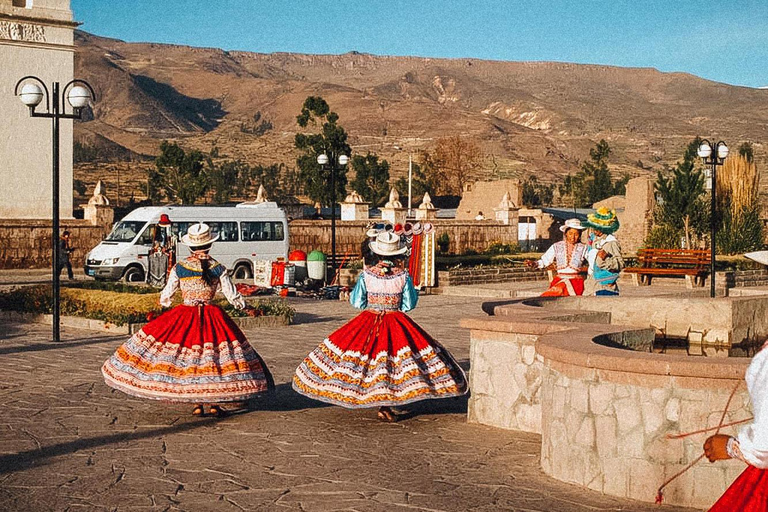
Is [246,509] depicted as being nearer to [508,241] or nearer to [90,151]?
[508,241]

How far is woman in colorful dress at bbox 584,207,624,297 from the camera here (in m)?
11.8

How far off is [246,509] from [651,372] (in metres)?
2.43

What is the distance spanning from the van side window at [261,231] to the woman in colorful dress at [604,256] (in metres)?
17.4

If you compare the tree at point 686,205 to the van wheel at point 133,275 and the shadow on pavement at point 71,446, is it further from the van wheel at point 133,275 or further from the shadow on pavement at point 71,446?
the shadow on pavement at point 71,446

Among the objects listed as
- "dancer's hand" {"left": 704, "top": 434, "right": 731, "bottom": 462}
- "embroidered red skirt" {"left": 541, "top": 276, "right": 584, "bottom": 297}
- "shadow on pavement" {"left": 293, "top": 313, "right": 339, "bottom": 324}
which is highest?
"embroidered red skirt" {"left": 541, "top": 276, "right": 584, "bottom": 297}

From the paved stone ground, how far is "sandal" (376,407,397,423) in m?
0.08

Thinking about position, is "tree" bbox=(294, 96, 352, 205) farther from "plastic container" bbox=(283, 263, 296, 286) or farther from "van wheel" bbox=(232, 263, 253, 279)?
"plastic container" bbox=(283, 263, 296, 286)

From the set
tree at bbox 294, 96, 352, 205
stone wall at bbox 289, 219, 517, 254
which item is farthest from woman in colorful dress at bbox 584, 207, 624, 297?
tree at bbox 294, 96, 352, 205

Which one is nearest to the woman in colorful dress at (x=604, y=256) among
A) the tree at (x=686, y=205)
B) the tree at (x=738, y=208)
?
the tree at (x=738, y=208)

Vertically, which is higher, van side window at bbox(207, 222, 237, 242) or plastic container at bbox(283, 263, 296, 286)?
van side window at bbox(207, 222, 237, 242)

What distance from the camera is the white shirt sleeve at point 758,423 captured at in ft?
11.8

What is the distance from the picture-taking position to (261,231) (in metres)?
29.0

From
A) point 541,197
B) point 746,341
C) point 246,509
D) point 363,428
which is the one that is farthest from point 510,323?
point 541,197

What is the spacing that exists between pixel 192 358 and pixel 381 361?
154cm
